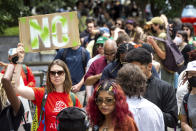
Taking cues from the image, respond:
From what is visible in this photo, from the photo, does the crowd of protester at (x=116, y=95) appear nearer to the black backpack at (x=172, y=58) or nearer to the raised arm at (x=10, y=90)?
the raised arm at (x=10, y=90)

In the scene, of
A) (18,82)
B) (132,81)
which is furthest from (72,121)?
(18,82)

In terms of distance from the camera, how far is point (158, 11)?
19.1m

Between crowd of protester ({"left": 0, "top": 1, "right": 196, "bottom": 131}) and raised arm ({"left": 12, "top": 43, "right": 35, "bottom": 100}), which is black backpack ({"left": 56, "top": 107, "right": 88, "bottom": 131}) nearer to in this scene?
crowd of protester ({"left": 0, "top": 1, "right": 196, "bottom": 131})

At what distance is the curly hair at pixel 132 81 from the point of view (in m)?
4.42

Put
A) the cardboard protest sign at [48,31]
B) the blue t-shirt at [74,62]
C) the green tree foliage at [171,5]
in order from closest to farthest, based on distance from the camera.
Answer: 1. the cardboard protest sign at [48,31]
2. the blue t-shirt at [74,62]
3. the green tree foliage at [171,5]

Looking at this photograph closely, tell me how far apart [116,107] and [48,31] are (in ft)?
12.2

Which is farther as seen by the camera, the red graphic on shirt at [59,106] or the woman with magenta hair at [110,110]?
the red graphic on shirt at [59,106]

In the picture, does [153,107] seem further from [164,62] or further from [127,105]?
[164,62]

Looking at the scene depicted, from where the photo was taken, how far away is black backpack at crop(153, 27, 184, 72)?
848 centimetres

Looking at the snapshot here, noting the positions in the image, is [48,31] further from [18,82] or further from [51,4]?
[51,4]

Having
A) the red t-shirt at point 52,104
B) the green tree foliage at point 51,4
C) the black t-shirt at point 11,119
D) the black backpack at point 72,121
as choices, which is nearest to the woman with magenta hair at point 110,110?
the black backpack at point 72,121

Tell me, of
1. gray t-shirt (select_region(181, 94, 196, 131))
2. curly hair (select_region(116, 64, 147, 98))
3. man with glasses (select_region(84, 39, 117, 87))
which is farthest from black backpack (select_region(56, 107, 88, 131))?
man with glasses (select_region(84, 39, 117, 87))

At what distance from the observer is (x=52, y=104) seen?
5.25 metres

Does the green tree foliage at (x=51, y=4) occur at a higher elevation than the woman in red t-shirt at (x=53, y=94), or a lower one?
higher
